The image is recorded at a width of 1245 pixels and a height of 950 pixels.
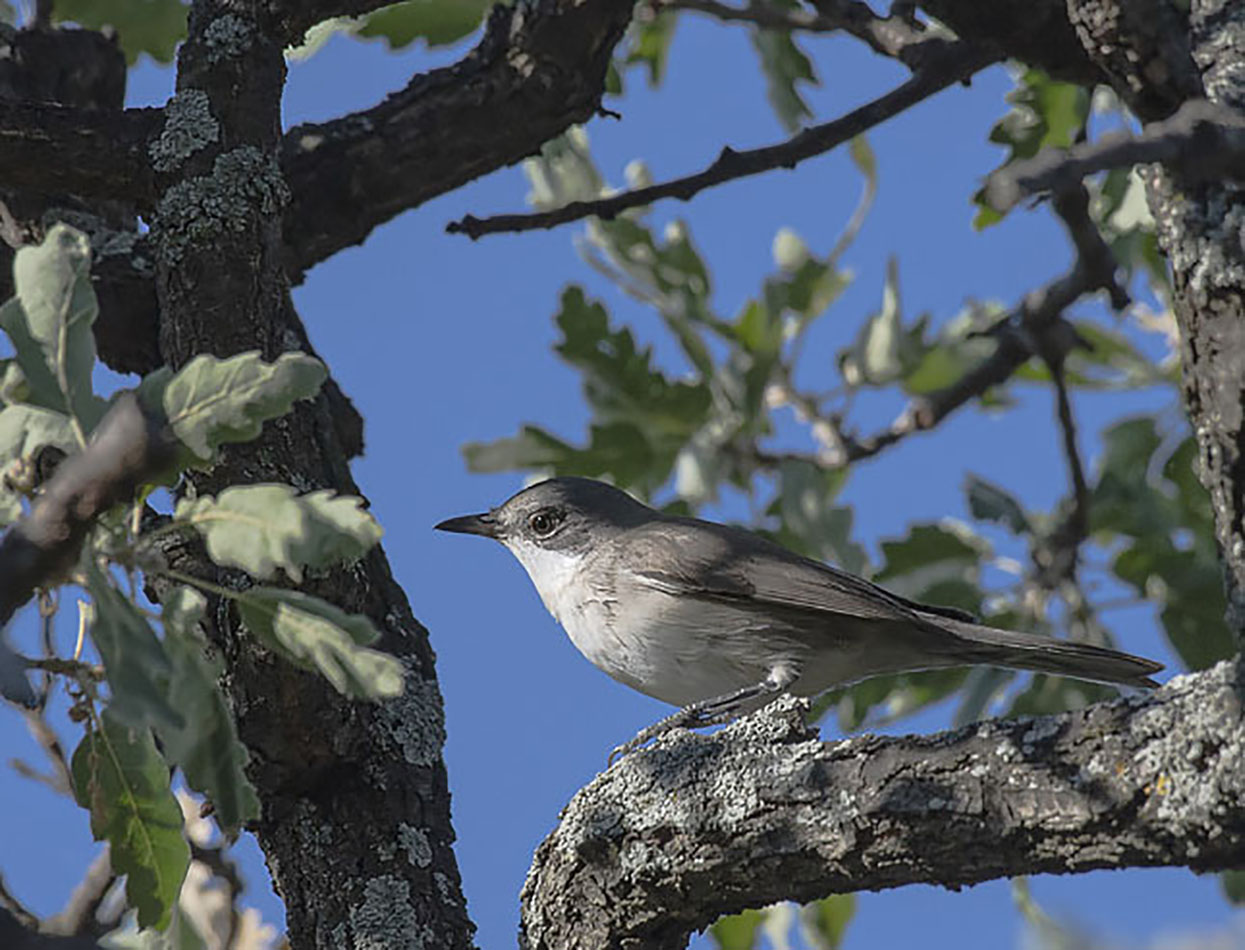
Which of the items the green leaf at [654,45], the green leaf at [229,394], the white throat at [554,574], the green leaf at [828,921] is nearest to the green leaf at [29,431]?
the green leaf at [229,394]

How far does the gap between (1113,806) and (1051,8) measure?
2693 millimetres

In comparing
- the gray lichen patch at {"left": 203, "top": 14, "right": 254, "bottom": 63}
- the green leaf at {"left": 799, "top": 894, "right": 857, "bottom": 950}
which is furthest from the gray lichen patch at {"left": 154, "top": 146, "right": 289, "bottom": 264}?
the green leaf at {"left": 799, "top": 894, "right": 857, "bottom": 950}

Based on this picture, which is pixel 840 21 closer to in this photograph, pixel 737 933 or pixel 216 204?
pixel 216 204

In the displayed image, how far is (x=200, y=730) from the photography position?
2.30 metres

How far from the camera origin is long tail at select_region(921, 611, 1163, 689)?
183 inches

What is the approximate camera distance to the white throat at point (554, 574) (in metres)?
5.58

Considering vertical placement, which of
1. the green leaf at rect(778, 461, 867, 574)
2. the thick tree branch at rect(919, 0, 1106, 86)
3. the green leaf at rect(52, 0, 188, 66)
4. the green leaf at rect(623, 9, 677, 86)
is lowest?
the green leaf at rect(778, 461, 867, 574)

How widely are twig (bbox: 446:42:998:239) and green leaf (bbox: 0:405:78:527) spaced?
109 inches

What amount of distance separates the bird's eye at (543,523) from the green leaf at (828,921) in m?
1.55

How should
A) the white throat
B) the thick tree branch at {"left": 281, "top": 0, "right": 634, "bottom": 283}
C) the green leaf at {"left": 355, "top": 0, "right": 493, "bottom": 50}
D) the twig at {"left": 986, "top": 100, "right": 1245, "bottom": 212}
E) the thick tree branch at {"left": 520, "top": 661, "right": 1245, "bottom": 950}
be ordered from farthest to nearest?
the white throat < the green leaf at {"left": 355, "top": 0, "right": 493, "bottom": 50} < the thick tree branch at {"left": 281, "top": 0, "right": 634, "bottom": 283} < the thick tree branch at {"left": 520, "top": 661, "right": 1245, "bottom": 950} < the twig at {"left": 986, "top": 100, "right": 1245, "bottom": 212}

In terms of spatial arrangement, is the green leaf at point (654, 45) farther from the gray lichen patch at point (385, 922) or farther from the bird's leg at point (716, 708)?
the gray lichen patch at point (385, 922)

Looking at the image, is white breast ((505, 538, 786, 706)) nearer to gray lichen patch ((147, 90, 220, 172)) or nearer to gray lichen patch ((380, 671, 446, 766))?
gray lichen patch ((380, 671, 446, 766))

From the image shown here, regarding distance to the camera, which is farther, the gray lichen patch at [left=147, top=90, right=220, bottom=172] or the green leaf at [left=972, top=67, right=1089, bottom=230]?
the green leaf at [left=972, top=67, right=1089, bottom=230]

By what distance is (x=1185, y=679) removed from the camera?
276 cm
